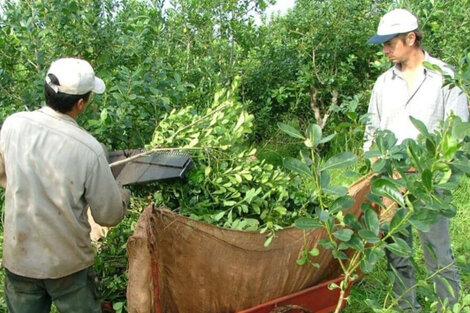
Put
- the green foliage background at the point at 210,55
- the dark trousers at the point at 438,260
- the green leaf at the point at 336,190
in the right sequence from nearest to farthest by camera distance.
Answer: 1. the green leaf at the point at 336,190
2. the dark trousers at the point at 438,260
3. the green foliage background at the point at 210,55

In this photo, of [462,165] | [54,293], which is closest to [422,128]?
[462,165]

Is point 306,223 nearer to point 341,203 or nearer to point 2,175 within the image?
point 341,203

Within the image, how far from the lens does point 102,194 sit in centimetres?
242

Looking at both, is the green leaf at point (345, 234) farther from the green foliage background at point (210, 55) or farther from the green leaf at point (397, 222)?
the green foliage background at point (210, 55)

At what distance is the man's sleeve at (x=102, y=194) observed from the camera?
240 centimetres

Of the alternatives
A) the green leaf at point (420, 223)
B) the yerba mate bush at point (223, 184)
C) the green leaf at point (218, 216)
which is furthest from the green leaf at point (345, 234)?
the green leaf at point (218, 216)

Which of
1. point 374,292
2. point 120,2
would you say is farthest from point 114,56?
point 374,292

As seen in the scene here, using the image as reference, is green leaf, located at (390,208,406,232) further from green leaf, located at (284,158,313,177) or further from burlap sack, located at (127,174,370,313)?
burlap sack, located at (127,174,370,313)

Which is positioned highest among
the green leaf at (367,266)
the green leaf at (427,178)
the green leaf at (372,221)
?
the green leaf at (427,178)

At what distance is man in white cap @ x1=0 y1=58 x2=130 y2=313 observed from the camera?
7.79 ft

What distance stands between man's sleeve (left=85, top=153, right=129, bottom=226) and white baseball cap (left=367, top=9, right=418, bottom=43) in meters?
1.79

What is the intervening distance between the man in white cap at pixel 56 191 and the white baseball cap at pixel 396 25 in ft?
5.60

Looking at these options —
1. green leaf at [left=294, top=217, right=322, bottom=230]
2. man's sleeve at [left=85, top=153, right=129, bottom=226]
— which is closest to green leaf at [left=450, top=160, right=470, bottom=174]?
green leaf at [left=294, top=217, right=322, bottom=230]

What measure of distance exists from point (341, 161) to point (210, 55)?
3.85 meters
